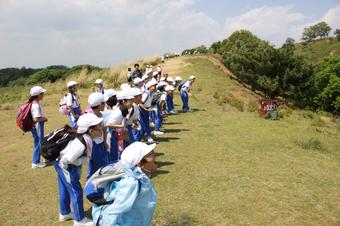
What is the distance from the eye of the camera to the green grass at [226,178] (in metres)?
5.98

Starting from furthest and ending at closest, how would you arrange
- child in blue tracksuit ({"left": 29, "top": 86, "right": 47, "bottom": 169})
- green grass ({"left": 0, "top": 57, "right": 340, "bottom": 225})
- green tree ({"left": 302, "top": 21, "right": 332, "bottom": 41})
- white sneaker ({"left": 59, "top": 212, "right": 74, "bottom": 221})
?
green tree ({"left": 302, "top": 21, "right": 332, "bottom": 41})
child in blue tracksuit ({"left": 29, "top": 86, "right": 47, "bottom": 169})
green grass ({"left": 0, "top": 57, "right": 340, "bottom": 225})
white sneaker ({"left": 59, "top": 212, "right": 74, "bottom": 221})

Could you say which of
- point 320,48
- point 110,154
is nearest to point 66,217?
point 110,154

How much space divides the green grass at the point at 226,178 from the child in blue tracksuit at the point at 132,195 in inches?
99.5

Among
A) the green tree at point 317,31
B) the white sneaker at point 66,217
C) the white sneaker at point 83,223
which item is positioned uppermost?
the green tree at point 317,31

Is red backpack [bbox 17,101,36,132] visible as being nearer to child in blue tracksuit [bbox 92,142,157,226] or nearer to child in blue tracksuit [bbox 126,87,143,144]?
child in blue tracksuit [bbox 126,87,143,144]

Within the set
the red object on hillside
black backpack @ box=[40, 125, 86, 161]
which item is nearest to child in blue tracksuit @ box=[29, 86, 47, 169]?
black backpack @ box=[40, 125, 86, 161]

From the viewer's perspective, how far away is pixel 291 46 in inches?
1117

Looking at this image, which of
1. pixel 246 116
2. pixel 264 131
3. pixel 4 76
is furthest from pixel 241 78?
pixel 4 76

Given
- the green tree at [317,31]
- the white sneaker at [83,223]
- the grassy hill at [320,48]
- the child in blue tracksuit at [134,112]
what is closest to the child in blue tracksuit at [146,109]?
the child in blue tracksuit at [134,112]

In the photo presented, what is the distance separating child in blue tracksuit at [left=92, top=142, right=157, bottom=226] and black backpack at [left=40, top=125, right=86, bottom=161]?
5.83 ft

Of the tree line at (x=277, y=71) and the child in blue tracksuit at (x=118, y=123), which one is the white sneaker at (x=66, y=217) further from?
the tree line at (x=277, y=71)

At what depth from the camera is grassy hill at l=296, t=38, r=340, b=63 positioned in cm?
8050

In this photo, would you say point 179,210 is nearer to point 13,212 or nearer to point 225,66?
point 13,212

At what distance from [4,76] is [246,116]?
46.7 meters
